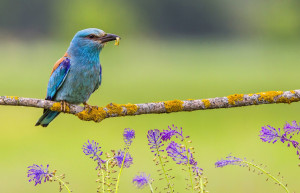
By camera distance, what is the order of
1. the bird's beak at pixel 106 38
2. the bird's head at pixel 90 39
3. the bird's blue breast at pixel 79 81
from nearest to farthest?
the bird's beak at pixel 106 38 → the bird's head at pixel 90 39 → the bird's blue breast at pixel 79 81

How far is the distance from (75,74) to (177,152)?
63.0 inches

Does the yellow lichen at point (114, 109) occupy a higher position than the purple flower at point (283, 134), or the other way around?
the yellow lichen at point (114, 109)

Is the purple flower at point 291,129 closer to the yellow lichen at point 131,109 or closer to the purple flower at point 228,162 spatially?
the purple flower at point 228,162

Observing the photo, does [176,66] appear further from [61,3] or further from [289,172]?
[289,172]

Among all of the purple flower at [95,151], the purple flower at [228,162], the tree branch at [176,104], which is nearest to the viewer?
the purple flower at [228,162]

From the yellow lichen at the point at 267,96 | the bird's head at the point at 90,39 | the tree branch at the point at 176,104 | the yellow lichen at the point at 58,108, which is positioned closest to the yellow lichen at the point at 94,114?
the tree branch at the point at 176,104

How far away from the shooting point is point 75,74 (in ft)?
11.5

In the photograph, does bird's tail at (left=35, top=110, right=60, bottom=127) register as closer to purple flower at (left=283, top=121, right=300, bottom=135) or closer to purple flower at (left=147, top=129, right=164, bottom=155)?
purple flower at (left=147, top=129, right=164, bottom=155)

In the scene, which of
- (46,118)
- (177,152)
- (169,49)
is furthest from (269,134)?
(169,49)

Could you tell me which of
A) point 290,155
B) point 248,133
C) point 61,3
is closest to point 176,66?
point 61,3

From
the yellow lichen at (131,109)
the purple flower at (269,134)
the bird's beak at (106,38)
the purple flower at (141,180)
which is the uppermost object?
the bird's beak at (106,38)

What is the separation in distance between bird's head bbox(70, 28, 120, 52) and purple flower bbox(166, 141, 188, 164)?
1420 millimetres

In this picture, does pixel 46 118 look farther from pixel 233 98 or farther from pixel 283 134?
pixel 283 134

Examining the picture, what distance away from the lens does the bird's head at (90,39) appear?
3.36 m
